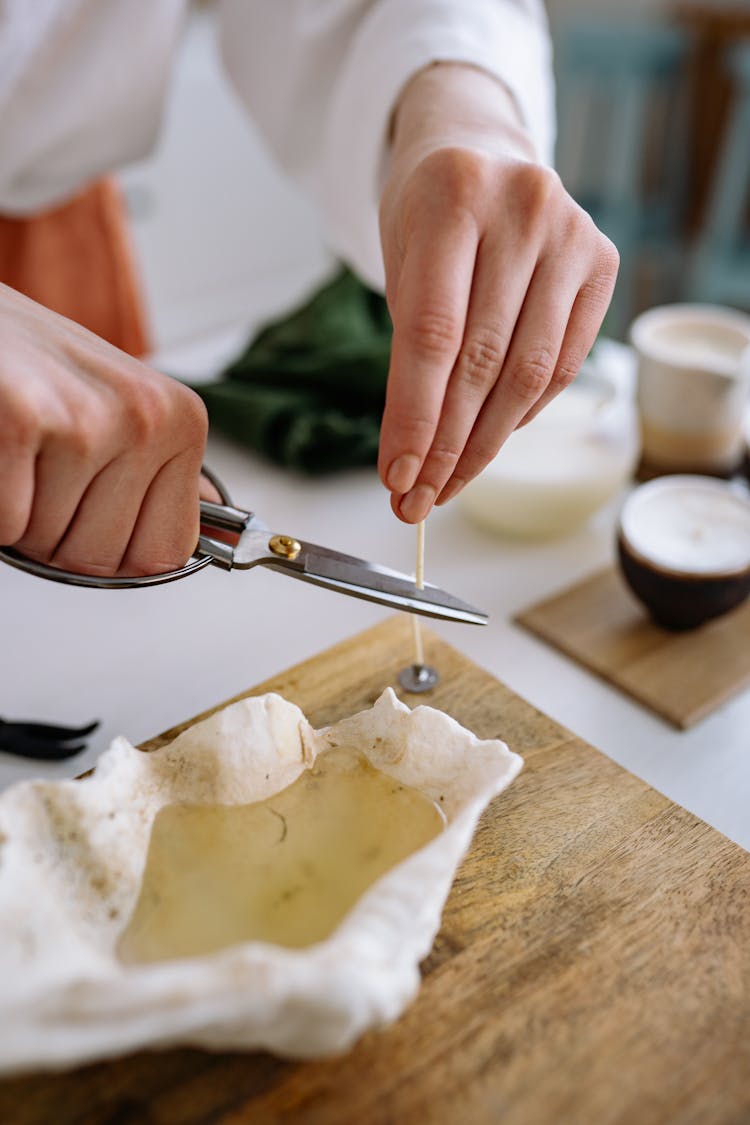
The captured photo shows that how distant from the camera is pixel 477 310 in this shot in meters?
0.66

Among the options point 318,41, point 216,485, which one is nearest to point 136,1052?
point 216,485

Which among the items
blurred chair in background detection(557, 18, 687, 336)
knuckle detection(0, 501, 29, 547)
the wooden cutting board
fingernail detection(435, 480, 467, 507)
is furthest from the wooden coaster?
blurred chair in background detection(557, 18, 687, 336)

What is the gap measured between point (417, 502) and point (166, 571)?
184 millimetres

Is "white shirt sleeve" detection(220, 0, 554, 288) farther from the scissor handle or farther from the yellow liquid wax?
the yellow liquid wax

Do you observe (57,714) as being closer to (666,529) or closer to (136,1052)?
(136,1052)

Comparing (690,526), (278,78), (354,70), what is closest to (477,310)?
(690,526)

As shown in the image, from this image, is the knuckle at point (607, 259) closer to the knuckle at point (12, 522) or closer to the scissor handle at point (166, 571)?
the scissor handle at point (166, 571)

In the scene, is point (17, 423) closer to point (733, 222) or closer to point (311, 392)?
point (311, 392)

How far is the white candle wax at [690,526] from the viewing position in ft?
2.83

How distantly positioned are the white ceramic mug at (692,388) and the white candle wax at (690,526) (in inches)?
4.9

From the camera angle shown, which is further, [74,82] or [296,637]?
[74,82]

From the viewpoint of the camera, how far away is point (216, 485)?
0.77 meters

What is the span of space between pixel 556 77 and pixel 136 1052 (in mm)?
3266

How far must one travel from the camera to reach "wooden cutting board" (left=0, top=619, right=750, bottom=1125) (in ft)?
1.69
